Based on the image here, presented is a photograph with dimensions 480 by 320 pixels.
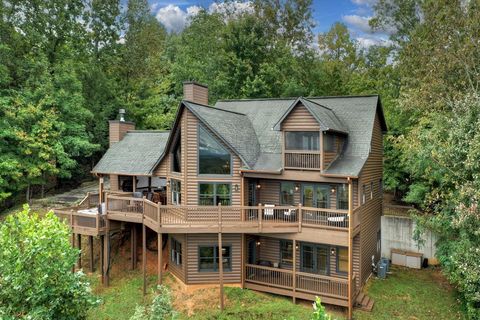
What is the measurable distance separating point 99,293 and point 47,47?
2131 centimetres

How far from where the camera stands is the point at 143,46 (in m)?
32.8

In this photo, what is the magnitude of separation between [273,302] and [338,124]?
28.6ft

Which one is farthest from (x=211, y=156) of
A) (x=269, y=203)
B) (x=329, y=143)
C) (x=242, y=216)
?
(x=329, y=143)

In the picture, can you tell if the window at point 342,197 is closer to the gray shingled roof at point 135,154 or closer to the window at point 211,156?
the window at point 211,156

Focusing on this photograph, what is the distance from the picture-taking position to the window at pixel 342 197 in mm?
15016

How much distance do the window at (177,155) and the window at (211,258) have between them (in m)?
4.06

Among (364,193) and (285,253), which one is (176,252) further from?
(364,193)

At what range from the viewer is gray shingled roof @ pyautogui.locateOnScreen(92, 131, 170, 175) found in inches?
Answer: 726

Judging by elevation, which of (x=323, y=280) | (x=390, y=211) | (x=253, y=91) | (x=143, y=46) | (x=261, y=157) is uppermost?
(x=143, y=46)

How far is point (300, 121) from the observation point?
14836 millimetres

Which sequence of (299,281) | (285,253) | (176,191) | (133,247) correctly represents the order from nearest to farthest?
(299,281), (285,253), (176,191), (133,247)

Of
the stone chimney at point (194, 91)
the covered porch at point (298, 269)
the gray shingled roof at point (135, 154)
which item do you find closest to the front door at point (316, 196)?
the covered porch at point (298, 269)

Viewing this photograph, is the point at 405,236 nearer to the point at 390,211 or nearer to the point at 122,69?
the point at 390,211

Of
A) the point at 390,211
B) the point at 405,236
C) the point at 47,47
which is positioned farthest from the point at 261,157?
the point at 47,47
